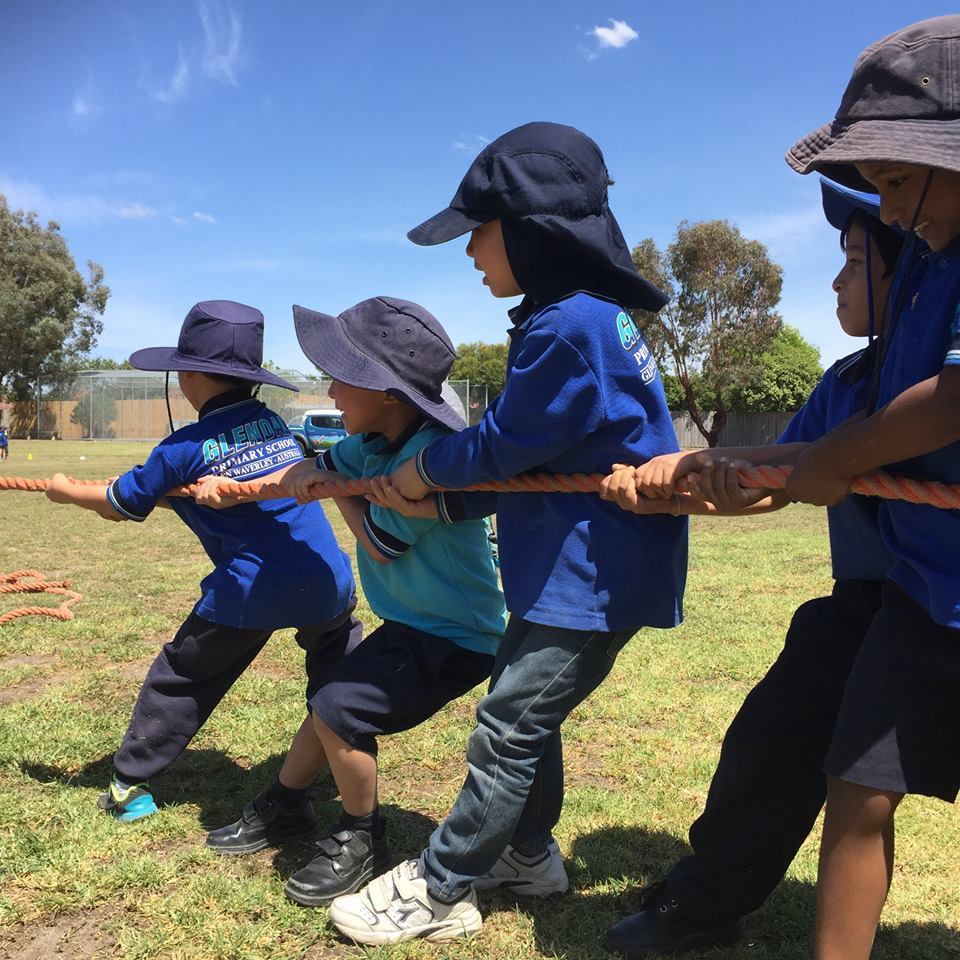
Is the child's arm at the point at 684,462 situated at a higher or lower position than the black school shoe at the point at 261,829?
higher

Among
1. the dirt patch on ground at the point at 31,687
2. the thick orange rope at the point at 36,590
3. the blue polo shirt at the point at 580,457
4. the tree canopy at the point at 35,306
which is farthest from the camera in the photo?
the tree canopy at the point at 35,306

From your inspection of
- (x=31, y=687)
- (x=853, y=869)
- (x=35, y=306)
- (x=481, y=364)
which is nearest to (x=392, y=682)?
(x=853, y=869)

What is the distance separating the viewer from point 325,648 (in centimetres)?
344

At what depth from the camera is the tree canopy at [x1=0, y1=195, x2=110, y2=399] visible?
50.2 m

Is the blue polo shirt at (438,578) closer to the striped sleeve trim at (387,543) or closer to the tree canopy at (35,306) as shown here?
the striped sleeve trim at (387,543)

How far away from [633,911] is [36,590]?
564 cm

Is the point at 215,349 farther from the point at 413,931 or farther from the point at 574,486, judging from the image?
the point at 413,931

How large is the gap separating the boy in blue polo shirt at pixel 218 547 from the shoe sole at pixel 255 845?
3 cm

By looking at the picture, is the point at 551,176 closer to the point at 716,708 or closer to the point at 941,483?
the point at 941,483

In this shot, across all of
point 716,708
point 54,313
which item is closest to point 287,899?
point 716,708

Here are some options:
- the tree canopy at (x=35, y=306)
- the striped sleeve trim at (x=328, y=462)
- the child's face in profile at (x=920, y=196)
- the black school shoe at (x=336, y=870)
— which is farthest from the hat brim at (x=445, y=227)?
the tree canopy at (x=35, y=306)

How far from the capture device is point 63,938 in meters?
→ 2.48

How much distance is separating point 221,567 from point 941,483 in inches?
93.7

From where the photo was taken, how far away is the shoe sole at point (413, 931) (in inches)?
94.1
